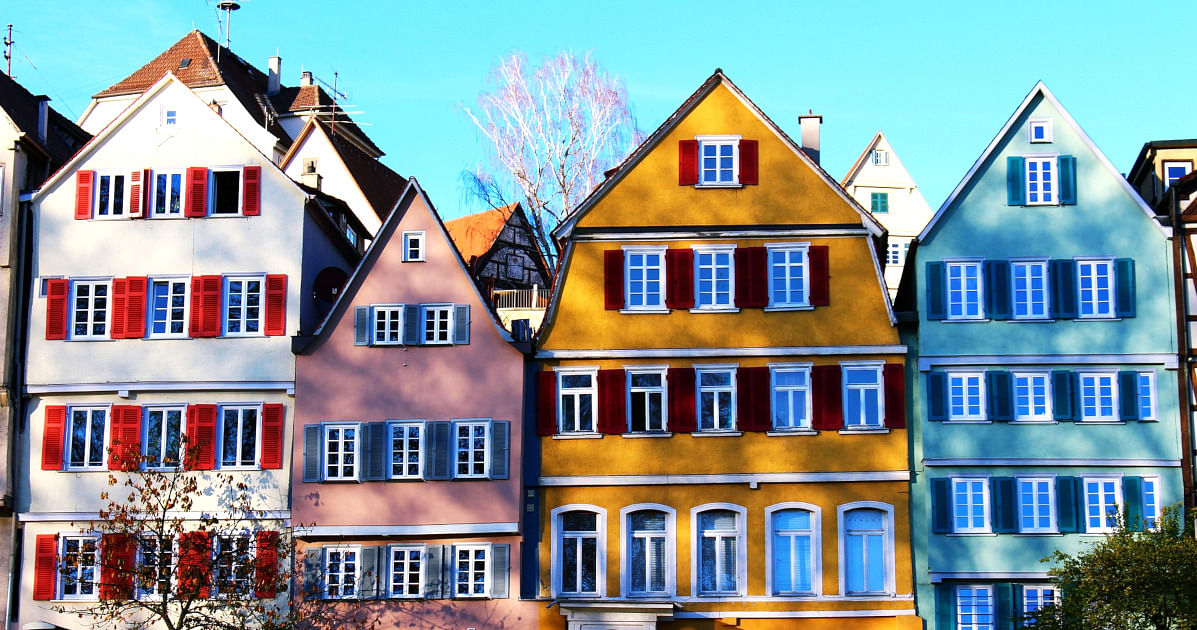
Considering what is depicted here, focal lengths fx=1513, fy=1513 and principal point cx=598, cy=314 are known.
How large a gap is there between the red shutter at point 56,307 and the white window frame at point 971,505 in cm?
2233

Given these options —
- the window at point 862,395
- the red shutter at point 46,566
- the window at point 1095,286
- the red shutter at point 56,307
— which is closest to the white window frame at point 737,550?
the window at point 862,395

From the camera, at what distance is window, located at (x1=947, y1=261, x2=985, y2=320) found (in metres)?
36.7

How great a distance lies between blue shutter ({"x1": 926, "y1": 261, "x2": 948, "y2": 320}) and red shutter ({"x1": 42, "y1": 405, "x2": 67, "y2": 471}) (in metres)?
21.5

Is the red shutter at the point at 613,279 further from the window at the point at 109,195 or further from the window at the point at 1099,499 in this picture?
the window at the point at 109,195

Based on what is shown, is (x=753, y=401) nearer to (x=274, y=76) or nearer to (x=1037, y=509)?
(x=1037, y=509)

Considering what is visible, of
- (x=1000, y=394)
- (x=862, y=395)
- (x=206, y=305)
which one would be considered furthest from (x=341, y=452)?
(x=1000, y=394)

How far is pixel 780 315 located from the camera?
122 ft

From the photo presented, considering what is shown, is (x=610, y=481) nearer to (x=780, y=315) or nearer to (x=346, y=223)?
(x=780, y=315)

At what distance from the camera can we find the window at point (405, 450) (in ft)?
120

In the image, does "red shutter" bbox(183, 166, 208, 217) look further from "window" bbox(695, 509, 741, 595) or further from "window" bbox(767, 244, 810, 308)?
"window" bbox(695, 509, 741, 595)

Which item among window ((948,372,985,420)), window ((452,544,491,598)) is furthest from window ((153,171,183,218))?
window ((948,372,985,420))

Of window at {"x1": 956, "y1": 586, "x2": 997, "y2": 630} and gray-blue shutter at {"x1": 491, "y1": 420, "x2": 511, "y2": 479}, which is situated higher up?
gray-blue shutter at {"x1": 491, "y1": 420, "x2": 511, "y2": 479}

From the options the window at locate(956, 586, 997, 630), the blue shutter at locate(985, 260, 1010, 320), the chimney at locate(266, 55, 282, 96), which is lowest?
the window at locate(956, 586, 997, 630)

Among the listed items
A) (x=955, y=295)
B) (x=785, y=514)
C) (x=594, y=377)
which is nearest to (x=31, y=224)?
(x=594, y=377)
